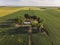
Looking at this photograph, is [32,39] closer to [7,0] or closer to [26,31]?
[26,31]

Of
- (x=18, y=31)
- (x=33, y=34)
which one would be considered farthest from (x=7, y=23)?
(x=33, y=34)

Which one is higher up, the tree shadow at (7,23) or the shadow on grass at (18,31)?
the tree shadow at (7,23)

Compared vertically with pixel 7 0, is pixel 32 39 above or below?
below

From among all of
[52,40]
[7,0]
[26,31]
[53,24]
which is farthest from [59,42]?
[7,0]

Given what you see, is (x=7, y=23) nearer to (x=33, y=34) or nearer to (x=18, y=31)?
(x=18, y=31)

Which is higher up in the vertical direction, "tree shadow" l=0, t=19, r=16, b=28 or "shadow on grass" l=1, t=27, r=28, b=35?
"tree shadow" l=0, t=19, r=16, b=28

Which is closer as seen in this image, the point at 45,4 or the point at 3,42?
the point at 3,42

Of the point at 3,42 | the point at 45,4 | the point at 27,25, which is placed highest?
the point at 45,4
